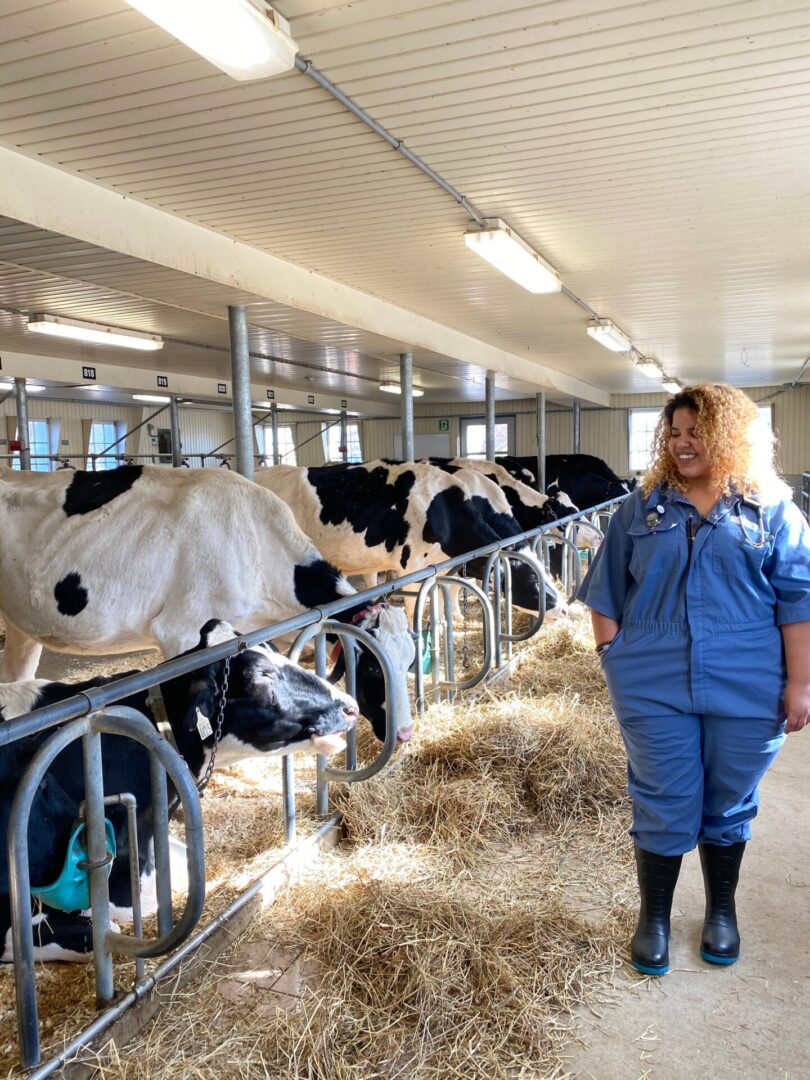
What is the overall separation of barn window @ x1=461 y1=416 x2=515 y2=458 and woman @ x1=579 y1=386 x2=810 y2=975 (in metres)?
23.1

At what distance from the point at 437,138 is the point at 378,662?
2.95 metres

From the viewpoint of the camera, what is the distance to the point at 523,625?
25.2 feet

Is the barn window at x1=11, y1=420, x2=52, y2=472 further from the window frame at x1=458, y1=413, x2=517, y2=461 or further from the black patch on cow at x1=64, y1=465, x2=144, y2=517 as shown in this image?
the black patch on cow at x1=64, y1=465, x2=144, y2=517

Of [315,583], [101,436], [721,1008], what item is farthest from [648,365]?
[101,436]

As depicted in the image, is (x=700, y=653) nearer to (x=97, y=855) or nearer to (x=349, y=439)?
(x=97, y=855)

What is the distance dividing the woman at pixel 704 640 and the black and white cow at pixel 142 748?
109 cm

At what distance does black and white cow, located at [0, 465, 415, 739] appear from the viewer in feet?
15.5

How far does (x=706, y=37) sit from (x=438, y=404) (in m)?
21.7

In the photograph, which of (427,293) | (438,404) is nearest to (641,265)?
(427,293)

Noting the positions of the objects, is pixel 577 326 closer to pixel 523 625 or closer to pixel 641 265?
pixel 641 265

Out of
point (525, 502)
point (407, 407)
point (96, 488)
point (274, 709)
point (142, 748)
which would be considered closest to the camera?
point (142, 748)

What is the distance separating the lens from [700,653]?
101 inches

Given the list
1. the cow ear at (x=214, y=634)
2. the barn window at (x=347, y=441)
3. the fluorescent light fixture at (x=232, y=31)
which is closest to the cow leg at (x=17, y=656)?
the cow ear at (x=214, y=634)

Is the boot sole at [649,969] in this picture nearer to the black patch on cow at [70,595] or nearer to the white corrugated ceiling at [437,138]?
the black patch on cow at [70,595]
